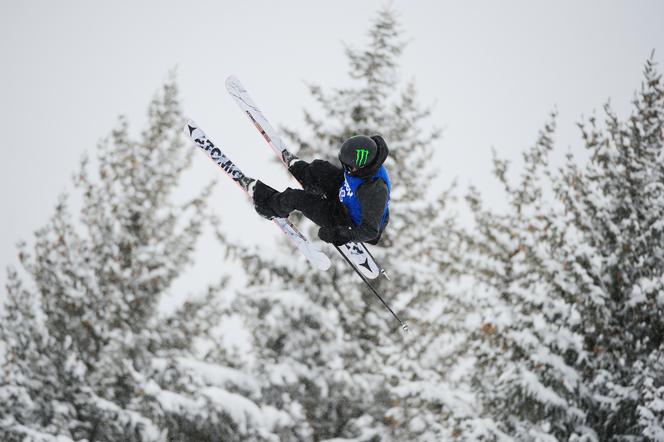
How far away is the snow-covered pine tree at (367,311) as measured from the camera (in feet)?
27.7

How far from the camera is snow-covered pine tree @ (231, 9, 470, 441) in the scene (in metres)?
8.45

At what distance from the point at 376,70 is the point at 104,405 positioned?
6.67 metres

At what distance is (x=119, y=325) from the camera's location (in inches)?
369

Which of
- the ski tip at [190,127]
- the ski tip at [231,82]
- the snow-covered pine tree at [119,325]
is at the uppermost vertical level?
the ski tip at [231,82]

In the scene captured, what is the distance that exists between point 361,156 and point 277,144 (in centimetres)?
240

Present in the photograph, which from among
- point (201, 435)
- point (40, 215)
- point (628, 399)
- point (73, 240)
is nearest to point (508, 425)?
point (628, 399)

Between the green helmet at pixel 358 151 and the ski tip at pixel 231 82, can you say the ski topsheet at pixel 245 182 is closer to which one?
the ski tip at pixel 231 82

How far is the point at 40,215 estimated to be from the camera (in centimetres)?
7331

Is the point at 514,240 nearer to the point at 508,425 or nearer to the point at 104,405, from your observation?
the point at 508,425

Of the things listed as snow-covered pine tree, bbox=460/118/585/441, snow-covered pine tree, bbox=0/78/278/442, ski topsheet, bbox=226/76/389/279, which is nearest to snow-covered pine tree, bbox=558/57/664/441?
snow-covered pine tree, bbox=460/118/585/441

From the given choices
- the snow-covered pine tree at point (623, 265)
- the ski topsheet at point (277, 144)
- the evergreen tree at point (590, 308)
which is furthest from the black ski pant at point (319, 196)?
the snow-covered pine tree at point (623, 265)

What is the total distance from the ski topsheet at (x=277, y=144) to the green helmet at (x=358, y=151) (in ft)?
4.69

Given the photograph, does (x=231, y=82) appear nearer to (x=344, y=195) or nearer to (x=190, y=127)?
(x=190, y=127)

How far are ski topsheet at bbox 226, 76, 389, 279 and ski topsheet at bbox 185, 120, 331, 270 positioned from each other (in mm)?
332
